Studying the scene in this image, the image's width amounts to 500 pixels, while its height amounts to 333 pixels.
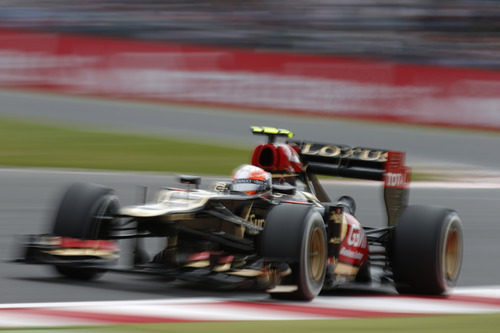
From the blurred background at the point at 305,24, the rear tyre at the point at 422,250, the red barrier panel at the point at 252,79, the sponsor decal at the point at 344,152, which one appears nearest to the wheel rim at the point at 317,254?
the rear tyre at the point at 422,250

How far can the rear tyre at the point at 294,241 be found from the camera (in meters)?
6.83

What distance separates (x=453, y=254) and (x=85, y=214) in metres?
2.98

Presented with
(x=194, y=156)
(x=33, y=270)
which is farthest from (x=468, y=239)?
(x=194, y=156)

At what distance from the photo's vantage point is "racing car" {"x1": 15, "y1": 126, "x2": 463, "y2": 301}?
692 cm

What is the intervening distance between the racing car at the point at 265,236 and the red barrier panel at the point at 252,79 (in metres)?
12.8

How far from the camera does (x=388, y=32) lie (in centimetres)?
2311

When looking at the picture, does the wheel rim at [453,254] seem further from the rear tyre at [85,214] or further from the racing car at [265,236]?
the rear tyre at [85,214]

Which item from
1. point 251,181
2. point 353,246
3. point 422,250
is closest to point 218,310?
point 251,181

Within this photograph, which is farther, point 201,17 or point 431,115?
point 201,17

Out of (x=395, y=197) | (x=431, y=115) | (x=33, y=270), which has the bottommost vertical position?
(x=33, y=270)

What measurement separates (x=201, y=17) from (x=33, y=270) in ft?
57.6

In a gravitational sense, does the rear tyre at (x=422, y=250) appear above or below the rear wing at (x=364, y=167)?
below

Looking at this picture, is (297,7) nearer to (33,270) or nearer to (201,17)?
(201,17)

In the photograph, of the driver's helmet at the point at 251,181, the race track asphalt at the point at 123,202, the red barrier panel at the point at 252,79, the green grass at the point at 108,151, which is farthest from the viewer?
the red barrier panel at the point at 252,79
